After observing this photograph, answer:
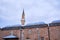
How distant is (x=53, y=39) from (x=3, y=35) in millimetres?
12430

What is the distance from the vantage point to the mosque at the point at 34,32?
26.1 meters

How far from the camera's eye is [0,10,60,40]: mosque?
26.1 meters

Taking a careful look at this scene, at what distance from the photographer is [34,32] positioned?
90.9 feet

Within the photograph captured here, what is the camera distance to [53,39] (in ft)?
84.8

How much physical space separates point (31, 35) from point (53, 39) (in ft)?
16.7

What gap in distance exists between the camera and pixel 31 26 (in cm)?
2861

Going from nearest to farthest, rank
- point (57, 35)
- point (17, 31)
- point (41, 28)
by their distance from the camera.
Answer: point (57, 35), point (41, 28), point (17, 31)

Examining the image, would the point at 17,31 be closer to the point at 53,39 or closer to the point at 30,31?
the point at 30,31

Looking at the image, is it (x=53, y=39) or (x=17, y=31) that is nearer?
(x=53, y=39)

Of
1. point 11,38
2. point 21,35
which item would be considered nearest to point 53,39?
point 21,35

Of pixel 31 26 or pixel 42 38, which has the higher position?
pixel 31 26

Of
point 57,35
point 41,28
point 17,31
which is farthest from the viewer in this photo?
point 17,31

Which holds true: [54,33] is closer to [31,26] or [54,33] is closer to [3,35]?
[31,26]

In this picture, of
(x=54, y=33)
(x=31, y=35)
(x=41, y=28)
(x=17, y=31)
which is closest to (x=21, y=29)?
(x=17, y=31)
